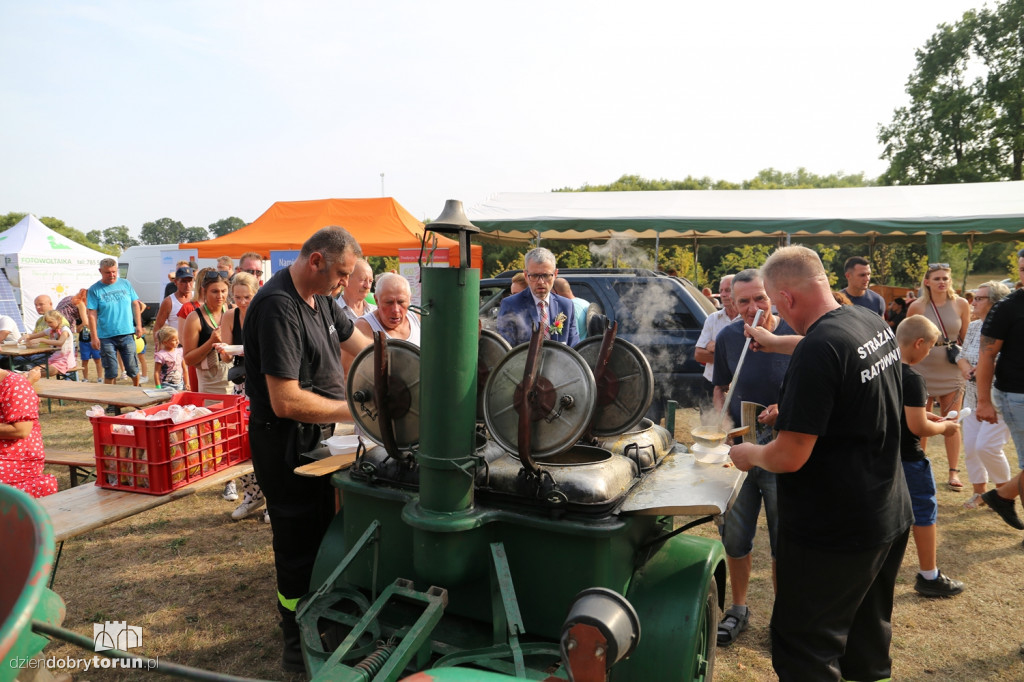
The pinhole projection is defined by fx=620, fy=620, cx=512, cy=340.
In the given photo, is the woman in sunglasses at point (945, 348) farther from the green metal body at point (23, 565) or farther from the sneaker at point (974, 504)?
the green metal body at point (23, 565)

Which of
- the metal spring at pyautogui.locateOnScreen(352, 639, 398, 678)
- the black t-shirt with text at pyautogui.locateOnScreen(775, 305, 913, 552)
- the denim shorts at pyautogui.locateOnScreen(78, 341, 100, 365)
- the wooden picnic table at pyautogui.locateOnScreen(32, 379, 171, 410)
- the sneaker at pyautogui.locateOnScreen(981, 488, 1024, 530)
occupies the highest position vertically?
the black t-shirt with text at pyautogui.locateOnScreen(775, 305, 913, 552)

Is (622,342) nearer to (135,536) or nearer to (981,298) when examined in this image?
(135,536)

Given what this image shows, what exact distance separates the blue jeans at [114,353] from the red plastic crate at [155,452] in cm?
650

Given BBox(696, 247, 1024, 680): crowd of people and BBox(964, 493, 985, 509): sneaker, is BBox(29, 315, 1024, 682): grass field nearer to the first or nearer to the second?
BBox(964, 493, 985, 509): sneaker

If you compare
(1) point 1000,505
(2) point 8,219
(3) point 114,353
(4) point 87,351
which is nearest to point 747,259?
(1) point 1000,505

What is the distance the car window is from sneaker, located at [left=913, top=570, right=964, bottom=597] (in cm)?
356

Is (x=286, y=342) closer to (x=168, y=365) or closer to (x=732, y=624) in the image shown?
(x=732, y=624)

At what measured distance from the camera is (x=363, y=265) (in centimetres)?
509

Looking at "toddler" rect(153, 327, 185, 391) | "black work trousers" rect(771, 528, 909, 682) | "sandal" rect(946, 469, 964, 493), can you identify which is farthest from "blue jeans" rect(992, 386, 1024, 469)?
"toddler" rect(153, 327, 185, 391)

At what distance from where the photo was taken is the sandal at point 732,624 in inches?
136

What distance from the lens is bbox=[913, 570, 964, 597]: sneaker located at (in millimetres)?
4020

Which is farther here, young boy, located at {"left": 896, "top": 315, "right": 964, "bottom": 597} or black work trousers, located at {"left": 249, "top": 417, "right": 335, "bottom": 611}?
young boy, located at {"left": 896, "top": 315, "right": 964, "bottom": 597}

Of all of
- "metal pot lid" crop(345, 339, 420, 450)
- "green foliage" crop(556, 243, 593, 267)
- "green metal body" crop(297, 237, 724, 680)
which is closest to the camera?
"green metal body" crop(297, 237, 724, 680)

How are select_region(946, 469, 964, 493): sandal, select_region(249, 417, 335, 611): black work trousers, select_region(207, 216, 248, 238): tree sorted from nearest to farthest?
select_region(249, 417, 335, 611): black work trousers → select_region(946, 469, 964, 493): sandal → select_region(207, 216, 248, 238): tree
